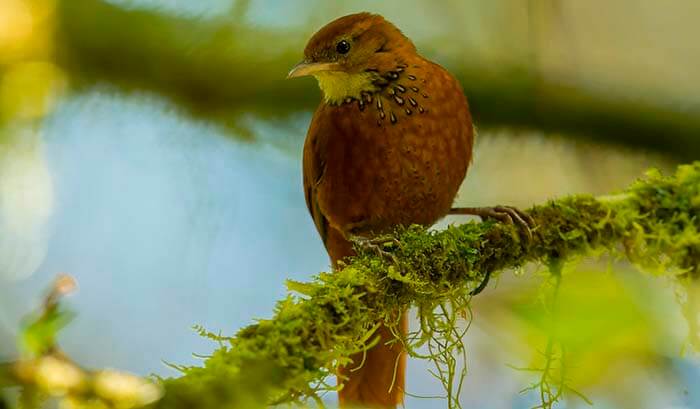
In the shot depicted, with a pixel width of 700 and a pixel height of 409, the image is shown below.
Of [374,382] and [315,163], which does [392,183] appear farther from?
[374,382]

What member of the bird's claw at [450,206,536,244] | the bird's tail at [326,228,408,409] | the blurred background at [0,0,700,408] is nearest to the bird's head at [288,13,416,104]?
the bird's claw at [450,206,536,244]

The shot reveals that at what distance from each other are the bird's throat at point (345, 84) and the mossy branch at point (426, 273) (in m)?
0.42

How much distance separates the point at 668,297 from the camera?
6.87ft

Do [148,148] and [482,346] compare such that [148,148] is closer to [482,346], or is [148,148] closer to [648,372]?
[482,346]

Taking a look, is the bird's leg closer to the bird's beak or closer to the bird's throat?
the bird's throat

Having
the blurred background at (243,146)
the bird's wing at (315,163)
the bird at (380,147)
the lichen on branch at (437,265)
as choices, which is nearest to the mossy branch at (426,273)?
the lichen on branch at (437,265)

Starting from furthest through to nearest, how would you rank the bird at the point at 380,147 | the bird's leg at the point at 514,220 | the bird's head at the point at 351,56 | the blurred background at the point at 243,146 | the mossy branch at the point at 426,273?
the blurred background at the point at 243,146 → the bird's head at the point at 351,56 → the bird at the point at 380,147 → the bird's leg at the point at 514,220 → the mossy branch at the point at 426,273

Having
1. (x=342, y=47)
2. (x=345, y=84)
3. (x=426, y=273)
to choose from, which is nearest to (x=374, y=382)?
(x=426, y=273)

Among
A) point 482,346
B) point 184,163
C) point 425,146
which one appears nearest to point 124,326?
point 184,163

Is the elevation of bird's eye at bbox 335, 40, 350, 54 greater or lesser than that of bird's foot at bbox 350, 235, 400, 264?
greater

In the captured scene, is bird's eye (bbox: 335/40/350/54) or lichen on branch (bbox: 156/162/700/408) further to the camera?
bird's eye (bbox: 335/40/350/54)

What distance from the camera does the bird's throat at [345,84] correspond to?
70.3 inches

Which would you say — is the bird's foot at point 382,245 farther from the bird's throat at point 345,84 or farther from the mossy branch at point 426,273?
the bird's throat at point 345,84

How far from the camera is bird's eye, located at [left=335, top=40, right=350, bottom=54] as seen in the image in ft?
6.05
